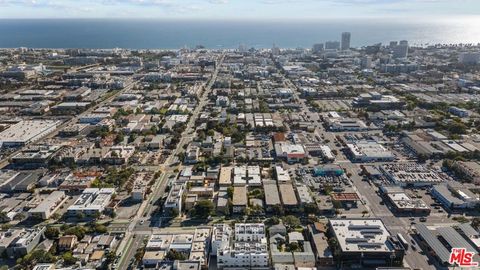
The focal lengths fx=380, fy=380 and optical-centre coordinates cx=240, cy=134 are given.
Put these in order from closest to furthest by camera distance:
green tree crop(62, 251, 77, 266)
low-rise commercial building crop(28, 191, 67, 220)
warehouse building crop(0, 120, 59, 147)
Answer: green tree crop(62, 251, 77, 266) → low-rise commercial building crop(28, 191, 67, 220) → warehouse building crop(0, 120, 59, 147)

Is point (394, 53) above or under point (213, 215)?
above

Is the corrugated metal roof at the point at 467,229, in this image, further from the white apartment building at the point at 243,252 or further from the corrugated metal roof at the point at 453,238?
the white apartment building at the point at 243,252

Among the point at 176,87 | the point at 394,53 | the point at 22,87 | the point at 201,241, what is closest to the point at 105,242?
the point at 201,241

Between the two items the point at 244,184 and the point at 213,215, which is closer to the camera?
the point at 213,215

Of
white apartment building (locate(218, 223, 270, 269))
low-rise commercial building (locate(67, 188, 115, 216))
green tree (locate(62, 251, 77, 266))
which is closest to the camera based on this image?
white apartment building (locate(218, 223, 270, 269))

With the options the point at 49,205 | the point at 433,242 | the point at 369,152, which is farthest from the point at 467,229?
the point at 49,205

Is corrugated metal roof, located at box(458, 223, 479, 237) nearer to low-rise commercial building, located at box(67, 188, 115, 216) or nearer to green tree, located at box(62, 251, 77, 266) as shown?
green tree, located at box(62, 251, 77, 266)

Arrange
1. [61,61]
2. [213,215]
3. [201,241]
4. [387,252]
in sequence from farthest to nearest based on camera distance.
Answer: [61,61] < [213,215] < [201,241] < [387,252]

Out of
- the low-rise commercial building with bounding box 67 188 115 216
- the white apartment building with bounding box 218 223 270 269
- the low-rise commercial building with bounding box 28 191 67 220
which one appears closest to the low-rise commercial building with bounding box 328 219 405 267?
the white apartment building with bounding box 218 223 270 269

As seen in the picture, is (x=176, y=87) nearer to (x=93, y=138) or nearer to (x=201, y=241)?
(x=93, y=138)

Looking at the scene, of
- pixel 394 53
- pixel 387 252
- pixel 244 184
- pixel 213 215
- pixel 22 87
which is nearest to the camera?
pixel 387 252

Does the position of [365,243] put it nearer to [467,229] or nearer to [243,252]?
[467,229]
